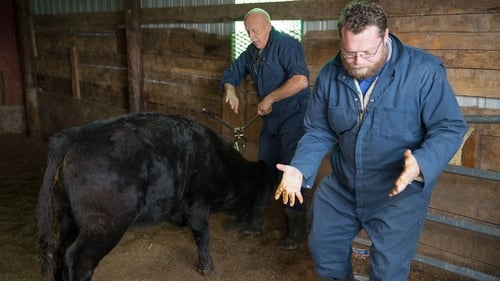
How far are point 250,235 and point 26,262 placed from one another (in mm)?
2134

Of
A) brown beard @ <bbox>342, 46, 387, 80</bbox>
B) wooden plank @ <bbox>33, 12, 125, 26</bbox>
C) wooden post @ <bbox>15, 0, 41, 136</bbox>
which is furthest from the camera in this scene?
wooden post @ <bbox>15, 0, 41, 136</bbox>

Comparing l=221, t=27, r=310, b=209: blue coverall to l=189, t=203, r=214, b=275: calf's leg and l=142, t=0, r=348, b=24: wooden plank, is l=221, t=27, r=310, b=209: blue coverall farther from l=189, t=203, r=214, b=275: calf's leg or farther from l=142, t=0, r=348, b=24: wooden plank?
l=189, t=203, r=214, b=275: calf's leg

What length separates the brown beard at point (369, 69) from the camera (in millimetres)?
2578

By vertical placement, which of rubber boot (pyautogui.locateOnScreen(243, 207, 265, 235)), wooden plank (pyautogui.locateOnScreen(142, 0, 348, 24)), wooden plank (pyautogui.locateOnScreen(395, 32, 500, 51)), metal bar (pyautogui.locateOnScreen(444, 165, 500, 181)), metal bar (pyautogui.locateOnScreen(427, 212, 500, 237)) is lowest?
rubber boot (pyautogui.locateOnScreen(243, 207, 265, 235))

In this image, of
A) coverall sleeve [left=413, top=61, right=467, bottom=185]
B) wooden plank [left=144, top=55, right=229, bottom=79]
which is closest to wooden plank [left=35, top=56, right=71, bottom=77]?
wooden plank [left=144, top=55, right=229, bottom=79]

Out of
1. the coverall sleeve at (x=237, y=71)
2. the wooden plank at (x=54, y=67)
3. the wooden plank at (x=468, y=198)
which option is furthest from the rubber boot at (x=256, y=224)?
the wooden plank at (x=54, y=67)

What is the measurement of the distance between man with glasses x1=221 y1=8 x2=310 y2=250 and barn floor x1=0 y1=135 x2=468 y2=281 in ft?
1.04

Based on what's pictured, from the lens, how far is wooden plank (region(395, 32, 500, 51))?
3.45m

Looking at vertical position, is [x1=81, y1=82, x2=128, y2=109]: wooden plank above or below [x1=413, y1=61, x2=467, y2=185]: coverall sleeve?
below

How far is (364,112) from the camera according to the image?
2.70 meters

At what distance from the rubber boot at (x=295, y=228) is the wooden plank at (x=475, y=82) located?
5.90 ft

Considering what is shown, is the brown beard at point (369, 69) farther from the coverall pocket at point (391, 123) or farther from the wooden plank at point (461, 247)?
the wooden plank at point (461, 247)

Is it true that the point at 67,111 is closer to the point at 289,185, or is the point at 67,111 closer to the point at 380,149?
the point at 289,185

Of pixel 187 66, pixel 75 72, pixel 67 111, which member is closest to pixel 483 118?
pixel 187 66
